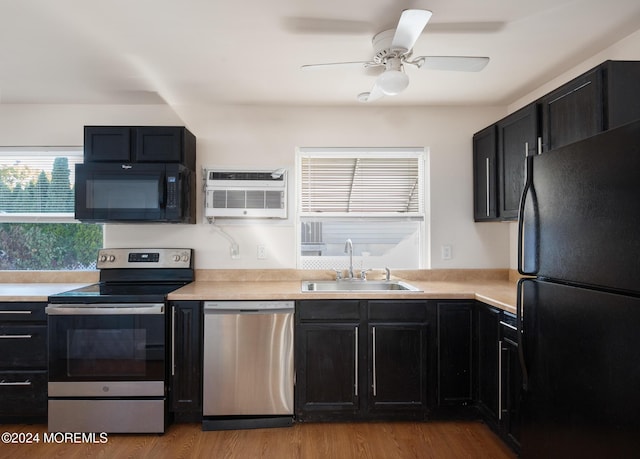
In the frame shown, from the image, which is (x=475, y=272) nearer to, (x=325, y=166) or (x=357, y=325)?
(x=357, y=325)

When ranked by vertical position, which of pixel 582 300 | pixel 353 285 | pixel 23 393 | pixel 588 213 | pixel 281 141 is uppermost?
pixel 281 141

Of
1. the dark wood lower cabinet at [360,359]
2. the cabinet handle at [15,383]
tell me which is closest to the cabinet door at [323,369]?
the dark wood lower cabinet at [360,359]

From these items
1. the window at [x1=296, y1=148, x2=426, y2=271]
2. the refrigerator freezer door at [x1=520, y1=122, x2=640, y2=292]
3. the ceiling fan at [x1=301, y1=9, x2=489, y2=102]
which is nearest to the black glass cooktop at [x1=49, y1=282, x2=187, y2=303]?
the window at [x1=296, y1=148, x2=426, y2=271]

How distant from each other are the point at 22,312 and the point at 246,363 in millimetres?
1472

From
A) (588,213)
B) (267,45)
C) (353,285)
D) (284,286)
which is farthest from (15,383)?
(588,213)

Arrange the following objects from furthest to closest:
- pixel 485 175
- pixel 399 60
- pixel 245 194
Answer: pixel 245 194 < pixel 485 175 < pixel 399 60

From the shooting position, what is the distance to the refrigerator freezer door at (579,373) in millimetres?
1058

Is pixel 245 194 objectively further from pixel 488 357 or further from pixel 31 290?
pixel 488 357

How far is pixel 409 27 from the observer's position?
4.98 feet

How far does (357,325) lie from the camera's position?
2.34 m

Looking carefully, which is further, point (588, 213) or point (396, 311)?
point (396, 311)

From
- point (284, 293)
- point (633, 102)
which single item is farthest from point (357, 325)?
point (633, 102)

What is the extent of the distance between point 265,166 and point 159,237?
1035 millimetres

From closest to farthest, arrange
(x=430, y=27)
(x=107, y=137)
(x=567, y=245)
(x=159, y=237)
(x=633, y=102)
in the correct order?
1. (x=567, y=245)
2. (x=633, y=102)
3. (x=430, y=27)
4. (x=107, y=137)
5. (x=159, y=237)
